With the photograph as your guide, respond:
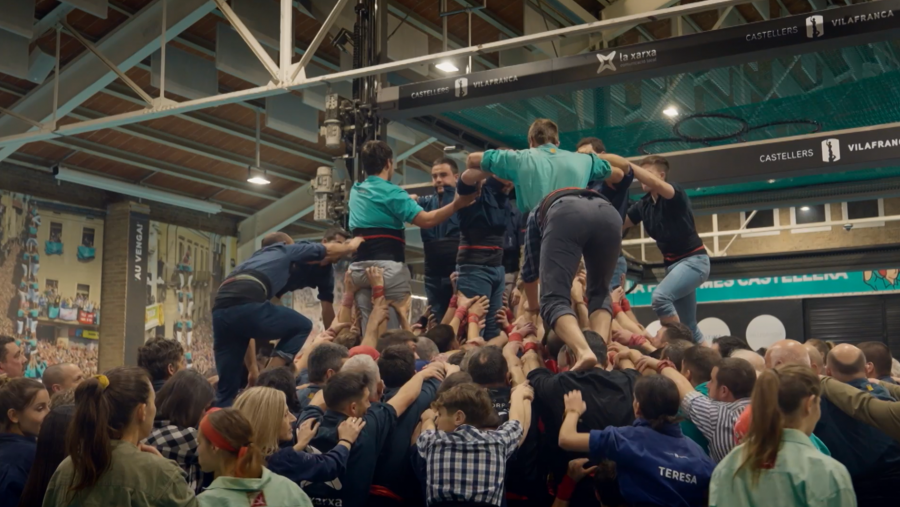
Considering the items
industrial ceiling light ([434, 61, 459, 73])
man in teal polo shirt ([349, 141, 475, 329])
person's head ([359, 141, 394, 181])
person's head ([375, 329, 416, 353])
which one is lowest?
person's head ([375, 329, 416, 353])

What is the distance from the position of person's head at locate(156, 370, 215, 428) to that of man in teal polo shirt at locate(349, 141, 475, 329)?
2783 millimetres

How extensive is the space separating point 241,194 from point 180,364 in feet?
39.8

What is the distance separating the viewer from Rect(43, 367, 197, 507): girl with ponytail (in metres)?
2.62

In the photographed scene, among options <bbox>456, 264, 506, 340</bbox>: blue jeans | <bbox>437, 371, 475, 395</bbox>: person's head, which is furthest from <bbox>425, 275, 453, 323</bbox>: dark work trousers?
<bbox>437, 371, 475, 395</bbox>: person's head

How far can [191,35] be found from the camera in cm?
1119

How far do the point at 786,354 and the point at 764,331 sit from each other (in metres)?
9.03

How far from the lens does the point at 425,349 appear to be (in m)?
4.96

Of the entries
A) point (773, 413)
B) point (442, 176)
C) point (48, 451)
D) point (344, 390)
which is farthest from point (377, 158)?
point (773, 413)

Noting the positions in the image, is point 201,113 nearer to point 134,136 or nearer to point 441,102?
point 134,136

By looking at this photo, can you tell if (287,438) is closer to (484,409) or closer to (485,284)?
(484,409)

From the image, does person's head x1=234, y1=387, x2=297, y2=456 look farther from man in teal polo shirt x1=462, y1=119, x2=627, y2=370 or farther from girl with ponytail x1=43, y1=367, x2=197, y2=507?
man in teal polo shirt x1=462, y1=119, x2=627, y2=370

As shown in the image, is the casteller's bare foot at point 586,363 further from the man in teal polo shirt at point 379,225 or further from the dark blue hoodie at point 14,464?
the man in teal polo shirt at point 379,225

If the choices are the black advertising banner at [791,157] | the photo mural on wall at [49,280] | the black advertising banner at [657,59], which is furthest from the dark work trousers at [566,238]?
the photo mural on wall at [49,280]

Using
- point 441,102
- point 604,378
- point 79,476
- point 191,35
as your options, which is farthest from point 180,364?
point 191,35
